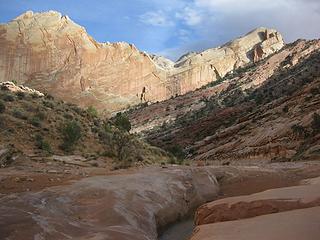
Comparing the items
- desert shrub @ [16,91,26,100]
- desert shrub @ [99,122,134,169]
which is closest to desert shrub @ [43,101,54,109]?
desert shrub @ [16,91,26,100]

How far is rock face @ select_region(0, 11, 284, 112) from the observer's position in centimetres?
11044

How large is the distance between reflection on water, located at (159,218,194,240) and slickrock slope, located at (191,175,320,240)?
3315mm

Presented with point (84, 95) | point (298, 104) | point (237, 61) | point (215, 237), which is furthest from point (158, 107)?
point (215, 237)

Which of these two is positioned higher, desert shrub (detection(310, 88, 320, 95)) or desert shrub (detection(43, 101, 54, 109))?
desert shrub (detection(310, 88, 320, 95))

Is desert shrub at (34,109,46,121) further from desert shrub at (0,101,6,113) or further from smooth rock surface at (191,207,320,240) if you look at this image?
smooth rock surface at (191,207,320,240)

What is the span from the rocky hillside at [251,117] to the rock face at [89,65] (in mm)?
21998

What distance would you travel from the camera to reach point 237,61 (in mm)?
132125

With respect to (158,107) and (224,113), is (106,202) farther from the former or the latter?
(158,107)

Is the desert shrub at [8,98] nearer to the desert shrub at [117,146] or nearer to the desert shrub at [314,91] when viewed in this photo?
the desert shrub at [117,146]

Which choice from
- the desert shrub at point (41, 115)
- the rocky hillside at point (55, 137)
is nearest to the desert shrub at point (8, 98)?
the rocky hillside at point (55, 137)

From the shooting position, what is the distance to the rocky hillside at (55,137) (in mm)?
23859

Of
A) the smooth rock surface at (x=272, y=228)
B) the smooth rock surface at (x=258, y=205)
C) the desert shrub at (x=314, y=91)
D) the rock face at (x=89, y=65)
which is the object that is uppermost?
the rock face at (x=89, y=65)

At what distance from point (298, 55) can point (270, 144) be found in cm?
5146

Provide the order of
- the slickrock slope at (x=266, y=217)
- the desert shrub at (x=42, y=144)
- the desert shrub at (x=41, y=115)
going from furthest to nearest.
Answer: the desert shrub at (x=41, y=115), the desert shrub at (x=42, y=144), the slickrock slope at (x=266, y=217)
